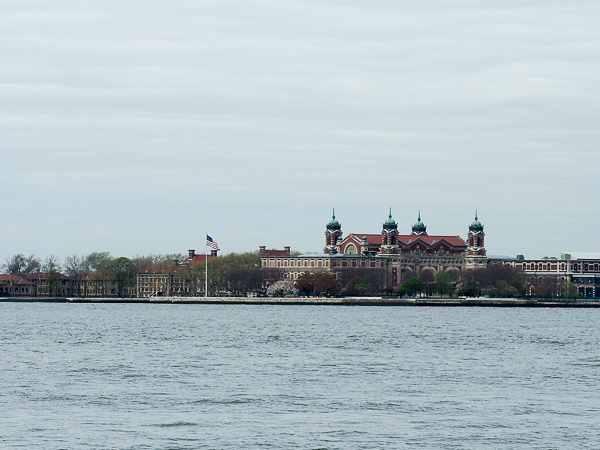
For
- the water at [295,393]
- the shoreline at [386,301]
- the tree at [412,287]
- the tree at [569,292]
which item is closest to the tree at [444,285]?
the tree at [412,287]

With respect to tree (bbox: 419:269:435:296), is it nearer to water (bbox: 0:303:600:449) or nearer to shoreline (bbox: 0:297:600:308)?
shoreline (bbox: 0:297:600:308)

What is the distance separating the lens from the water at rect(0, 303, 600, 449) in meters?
30.5

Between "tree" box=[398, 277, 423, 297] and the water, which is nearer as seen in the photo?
the water

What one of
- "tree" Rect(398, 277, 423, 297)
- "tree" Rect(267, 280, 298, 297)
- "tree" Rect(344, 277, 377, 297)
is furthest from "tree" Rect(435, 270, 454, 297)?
"tree" Rect(267, 280, 298, 297)

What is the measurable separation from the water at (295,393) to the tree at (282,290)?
116679 mm

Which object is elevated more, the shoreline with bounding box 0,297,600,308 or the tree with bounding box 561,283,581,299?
the tree with bounding box 561,283,581,299

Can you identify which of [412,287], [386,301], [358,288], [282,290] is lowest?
[386,301]

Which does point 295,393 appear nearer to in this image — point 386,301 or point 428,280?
point 386,301

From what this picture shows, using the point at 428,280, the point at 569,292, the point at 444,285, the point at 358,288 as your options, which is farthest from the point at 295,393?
the point at 428,280

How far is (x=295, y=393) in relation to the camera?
128ft

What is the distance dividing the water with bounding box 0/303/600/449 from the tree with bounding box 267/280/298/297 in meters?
117

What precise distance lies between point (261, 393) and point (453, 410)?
6930 mm

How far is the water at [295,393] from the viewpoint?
3052cm

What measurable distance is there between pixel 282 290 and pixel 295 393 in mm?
146412
